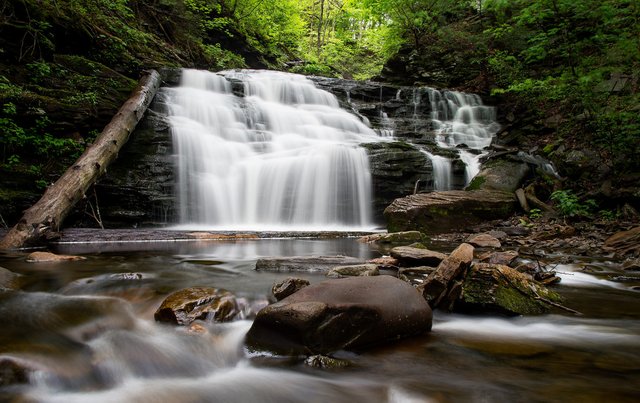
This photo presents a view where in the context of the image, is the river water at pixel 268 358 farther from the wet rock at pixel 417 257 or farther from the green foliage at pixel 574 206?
the green foliage at pixel 574 206

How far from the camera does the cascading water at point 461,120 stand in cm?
1470

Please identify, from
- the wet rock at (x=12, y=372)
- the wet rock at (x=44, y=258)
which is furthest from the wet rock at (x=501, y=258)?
the wet rock at (x=44, y=258)

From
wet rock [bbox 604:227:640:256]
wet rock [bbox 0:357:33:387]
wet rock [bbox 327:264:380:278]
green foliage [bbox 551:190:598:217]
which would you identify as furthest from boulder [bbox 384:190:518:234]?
wet rock [bbox 0:357:33:387]

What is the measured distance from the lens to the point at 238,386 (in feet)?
7.51

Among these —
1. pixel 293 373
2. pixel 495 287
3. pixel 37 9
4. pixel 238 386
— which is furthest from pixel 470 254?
pixel 37 9

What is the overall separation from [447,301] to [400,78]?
60.2ft

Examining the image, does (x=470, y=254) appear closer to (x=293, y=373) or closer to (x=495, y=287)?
(x=495, y=287)

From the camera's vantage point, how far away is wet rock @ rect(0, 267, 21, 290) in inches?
139

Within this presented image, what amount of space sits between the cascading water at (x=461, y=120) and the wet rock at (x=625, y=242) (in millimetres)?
7393

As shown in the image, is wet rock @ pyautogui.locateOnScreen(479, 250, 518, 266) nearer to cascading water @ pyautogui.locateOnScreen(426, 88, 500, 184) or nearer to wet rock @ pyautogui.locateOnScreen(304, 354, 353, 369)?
wet rock @ pyautogui.locateOnScreen(304, 354, 353, 369)

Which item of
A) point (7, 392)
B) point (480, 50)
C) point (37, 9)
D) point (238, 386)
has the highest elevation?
point (480, 50)

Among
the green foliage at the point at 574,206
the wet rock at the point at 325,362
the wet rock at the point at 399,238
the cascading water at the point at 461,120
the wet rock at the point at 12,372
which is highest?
the cascading water at the point at 461,120

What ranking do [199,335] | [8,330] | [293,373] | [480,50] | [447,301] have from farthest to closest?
[480,50] → [447,301] → [199,335] → [8,330] → [293,373]

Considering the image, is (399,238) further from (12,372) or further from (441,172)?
(12,372)
